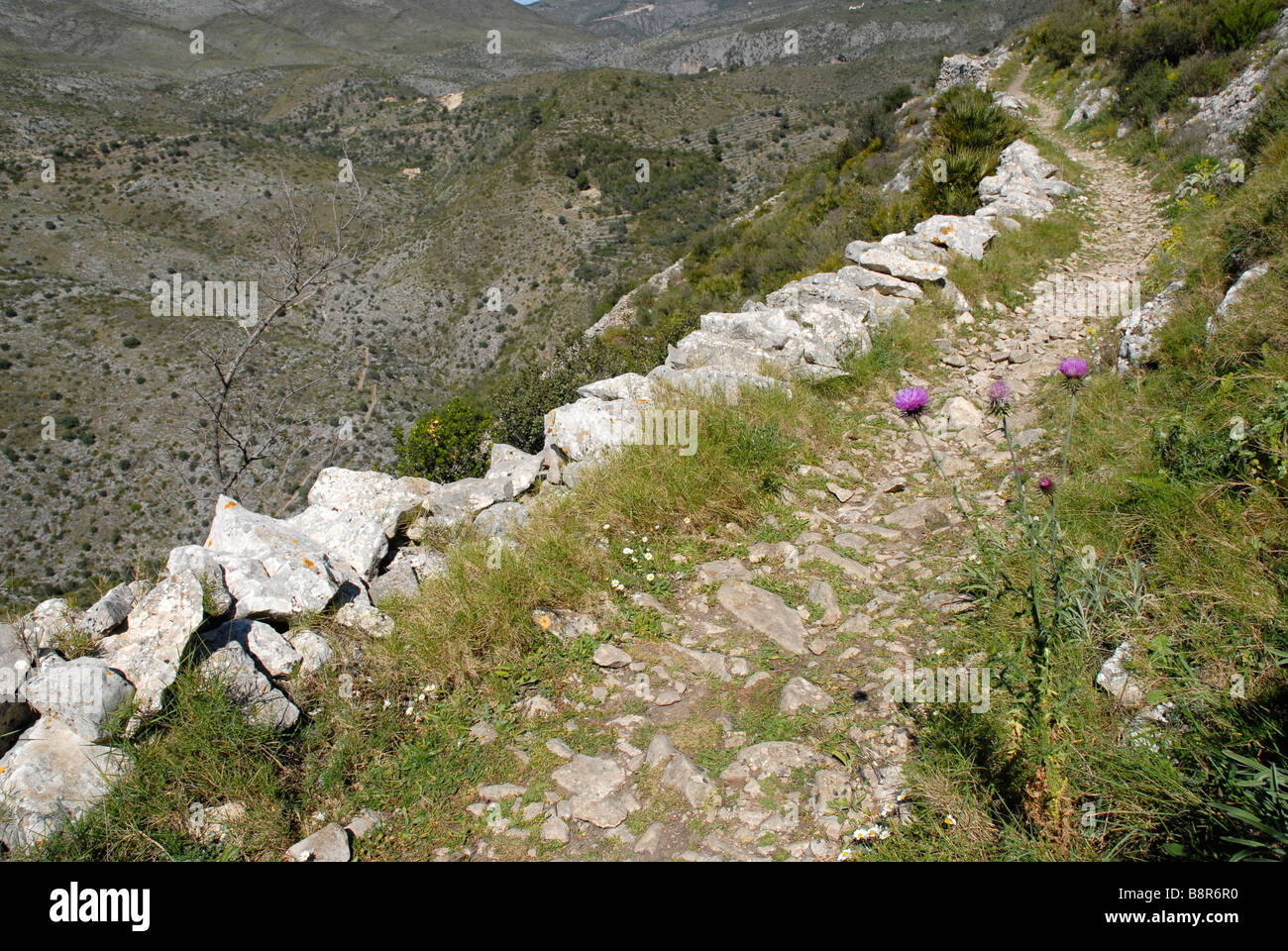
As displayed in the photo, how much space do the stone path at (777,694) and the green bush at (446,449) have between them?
4.49 m

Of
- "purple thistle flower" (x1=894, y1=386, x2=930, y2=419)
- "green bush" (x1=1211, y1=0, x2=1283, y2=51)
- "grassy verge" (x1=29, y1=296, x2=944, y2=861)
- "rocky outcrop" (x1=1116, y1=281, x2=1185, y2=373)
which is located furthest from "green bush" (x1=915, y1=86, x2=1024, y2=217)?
"purple thistle flower" (x1=894, y1=386, x2=930, y2=419)

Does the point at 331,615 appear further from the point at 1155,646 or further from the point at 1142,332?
the point at 1142,332

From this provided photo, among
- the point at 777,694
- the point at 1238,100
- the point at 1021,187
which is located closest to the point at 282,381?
the point at 1021,187

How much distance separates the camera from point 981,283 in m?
6.07

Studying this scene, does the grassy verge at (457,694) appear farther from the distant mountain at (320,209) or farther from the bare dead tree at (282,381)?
the bare dead tree at (282,381)

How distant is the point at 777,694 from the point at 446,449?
575 centimetres

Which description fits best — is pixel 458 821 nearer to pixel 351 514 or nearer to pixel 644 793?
pixel 644 793

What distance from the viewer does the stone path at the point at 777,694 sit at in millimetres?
1916

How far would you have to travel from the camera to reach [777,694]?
2369 millimetres

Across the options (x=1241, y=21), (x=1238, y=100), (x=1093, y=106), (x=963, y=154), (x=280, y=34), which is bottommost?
(x=963, y=154)

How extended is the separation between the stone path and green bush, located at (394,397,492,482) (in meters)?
4.49

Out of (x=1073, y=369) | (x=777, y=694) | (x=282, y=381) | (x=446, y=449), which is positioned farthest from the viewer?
(x=282, y=381)

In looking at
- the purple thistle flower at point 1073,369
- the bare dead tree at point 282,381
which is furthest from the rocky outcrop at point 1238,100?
the bare dead tree at point 282,381
